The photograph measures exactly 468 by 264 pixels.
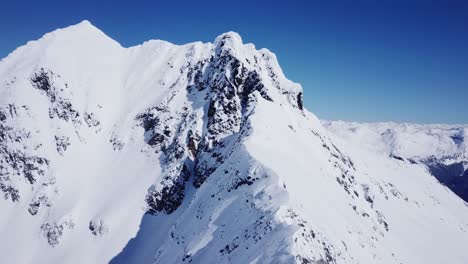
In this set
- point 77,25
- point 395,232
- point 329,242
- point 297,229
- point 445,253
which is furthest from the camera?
point 77,25

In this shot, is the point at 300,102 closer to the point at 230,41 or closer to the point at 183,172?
the point at 230,41

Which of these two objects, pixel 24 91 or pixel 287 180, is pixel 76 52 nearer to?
pixel 24 91

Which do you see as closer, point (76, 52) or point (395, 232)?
point (395, 232)

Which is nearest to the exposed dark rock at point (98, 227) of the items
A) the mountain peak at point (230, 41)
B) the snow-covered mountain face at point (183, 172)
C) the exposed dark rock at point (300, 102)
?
the snow-covered mountain face at point (183, 172)

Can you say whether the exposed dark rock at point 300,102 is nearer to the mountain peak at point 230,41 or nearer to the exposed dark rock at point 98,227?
the mountain peak at point 230,41

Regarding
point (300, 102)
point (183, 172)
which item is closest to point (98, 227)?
point (183, 172)

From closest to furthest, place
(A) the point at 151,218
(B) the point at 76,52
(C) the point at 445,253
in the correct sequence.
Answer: (C) the point at 445,253, (A) the point at 151,218, (B) the point at 76,52

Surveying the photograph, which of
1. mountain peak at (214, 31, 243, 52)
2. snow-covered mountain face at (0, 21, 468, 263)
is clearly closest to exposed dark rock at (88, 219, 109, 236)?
snow-covered mountain face at (0, 21, 468, 263)

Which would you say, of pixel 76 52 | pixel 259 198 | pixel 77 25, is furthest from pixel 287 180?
pixel 77 25
